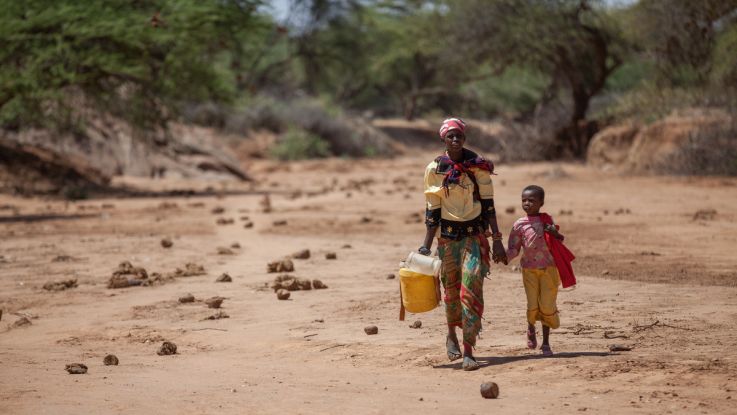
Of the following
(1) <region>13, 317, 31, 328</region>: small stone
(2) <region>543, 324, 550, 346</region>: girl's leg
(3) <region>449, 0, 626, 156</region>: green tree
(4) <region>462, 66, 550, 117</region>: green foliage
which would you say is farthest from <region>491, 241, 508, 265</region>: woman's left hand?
(4) <region>462, 66, 550, 117</region>: green foliage

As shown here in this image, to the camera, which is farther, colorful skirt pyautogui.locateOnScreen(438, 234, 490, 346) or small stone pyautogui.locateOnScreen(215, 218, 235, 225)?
small stone pyautogui.locateOnScreen(215, 218, 235, 225)

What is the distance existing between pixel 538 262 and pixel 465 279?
0.42 meters

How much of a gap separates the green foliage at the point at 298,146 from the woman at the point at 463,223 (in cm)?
2540

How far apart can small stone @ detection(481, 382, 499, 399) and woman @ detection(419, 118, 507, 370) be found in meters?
0.73

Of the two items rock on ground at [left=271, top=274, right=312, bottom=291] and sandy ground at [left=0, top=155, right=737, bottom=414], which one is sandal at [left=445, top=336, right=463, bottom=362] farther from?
rock on ground at [left=271, top=274, right=312, bottom=291]

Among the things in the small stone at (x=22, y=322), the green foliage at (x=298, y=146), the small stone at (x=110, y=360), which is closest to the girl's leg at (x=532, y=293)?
the small stone at (x=110, y=360)

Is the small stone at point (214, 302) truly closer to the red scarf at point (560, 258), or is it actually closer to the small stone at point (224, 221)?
the red scarf at point (560, 258)

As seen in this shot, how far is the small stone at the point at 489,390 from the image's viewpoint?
16.0 ft

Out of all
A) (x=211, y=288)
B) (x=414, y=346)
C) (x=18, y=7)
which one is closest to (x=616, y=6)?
(x=18, y=7)

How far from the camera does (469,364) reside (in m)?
5.60

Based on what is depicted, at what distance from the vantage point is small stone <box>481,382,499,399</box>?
4.88 metres

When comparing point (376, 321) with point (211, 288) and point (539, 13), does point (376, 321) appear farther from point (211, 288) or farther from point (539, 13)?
point (539, 13)

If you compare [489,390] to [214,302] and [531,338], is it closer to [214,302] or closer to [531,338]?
[531,338]

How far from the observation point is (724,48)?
723 inches
